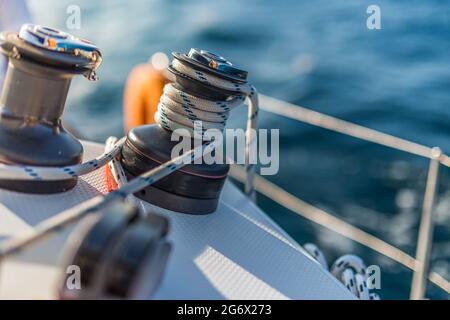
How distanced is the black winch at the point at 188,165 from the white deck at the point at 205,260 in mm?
34

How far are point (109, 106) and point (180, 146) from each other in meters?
5.21

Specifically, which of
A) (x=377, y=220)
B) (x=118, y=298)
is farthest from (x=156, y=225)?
(x=377, y=220)

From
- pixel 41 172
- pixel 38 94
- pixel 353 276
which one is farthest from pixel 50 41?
pixel 353 276

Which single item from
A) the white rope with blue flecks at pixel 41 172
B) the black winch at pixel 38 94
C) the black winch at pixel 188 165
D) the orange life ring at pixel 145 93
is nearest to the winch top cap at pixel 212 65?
the black winch at pixel 188 165

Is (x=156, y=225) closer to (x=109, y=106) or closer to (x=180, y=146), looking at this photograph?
(x=180, y=146)

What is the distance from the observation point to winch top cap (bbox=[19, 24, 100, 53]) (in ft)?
4.10

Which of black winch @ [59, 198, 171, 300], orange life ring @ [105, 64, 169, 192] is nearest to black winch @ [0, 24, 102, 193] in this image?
black winch @ [59, 198, 171, 300]

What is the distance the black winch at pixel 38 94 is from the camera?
1.26m

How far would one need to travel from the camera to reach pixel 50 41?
1250 millimetres

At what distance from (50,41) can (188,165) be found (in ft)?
1.28

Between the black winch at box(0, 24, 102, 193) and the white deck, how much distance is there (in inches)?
3.2

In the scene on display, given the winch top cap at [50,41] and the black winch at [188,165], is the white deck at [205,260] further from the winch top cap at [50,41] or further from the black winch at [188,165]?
the winch top cap at [50,41]

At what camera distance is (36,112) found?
1.32 m

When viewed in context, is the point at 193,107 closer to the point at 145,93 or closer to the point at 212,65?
the point at 212,65
